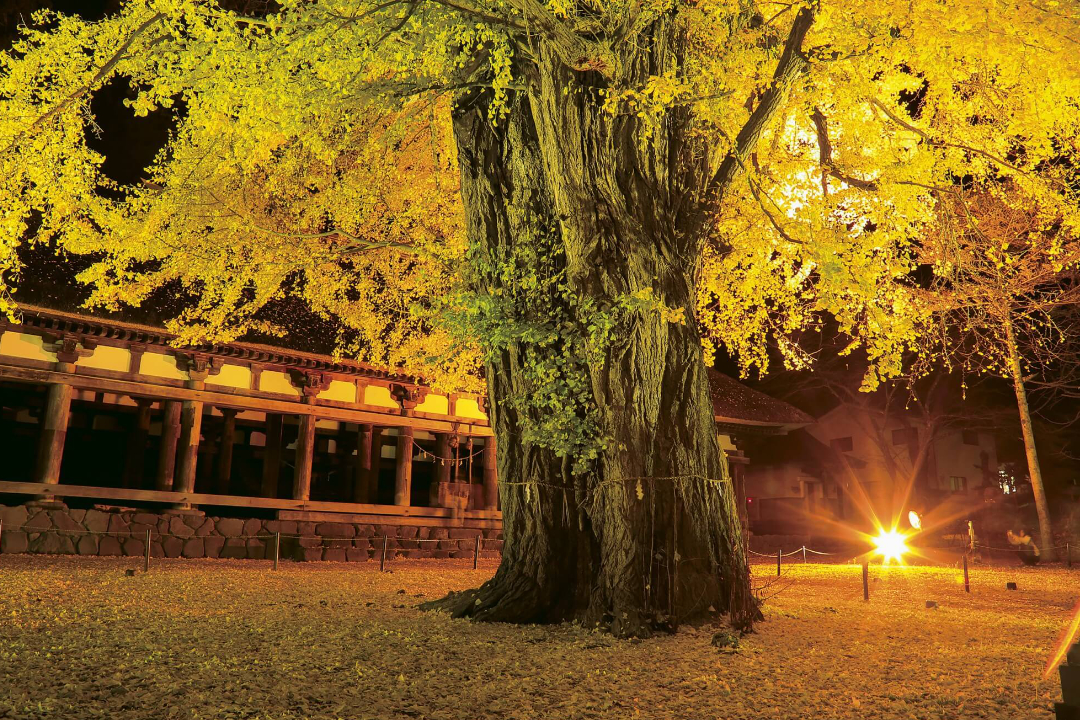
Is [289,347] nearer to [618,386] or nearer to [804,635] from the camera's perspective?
[618,386]

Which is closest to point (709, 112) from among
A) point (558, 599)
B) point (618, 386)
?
point (618, 386)

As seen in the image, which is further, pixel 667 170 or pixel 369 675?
pixel 667 170

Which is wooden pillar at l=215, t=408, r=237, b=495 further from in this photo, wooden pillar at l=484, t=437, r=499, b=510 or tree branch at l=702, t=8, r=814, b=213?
tree branch at l=702, t=8, r=814, b=213

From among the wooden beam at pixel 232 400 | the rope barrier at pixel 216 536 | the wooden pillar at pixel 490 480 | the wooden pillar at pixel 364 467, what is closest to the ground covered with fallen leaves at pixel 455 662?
the rope barrier at pixel 216 536

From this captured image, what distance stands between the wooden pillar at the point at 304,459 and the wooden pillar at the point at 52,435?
464cm

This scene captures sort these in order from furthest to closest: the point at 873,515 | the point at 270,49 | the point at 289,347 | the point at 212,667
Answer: the point at 873,515 → the point at 289,347 → the point at 270,49 → the point at 212,667

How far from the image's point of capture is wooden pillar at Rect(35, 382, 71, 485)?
14.1m

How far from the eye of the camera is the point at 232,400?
53.3 ft

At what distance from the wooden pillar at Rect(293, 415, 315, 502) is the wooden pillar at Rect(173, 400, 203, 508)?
2202mm

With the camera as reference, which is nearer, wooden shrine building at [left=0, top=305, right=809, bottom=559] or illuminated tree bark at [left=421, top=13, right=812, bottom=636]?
illuminated tree bark at [left=421, top=13, right=812, bottom=636]

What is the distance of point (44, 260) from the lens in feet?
45.8

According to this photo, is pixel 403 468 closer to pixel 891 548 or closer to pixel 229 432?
pixel 229 432

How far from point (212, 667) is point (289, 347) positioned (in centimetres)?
1158

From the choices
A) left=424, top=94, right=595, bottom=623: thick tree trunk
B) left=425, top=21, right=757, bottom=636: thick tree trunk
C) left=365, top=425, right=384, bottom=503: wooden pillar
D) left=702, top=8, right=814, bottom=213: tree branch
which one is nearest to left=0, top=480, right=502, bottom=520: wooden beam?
left=365, top=425, right=384, bottom=503: wooden pillar
